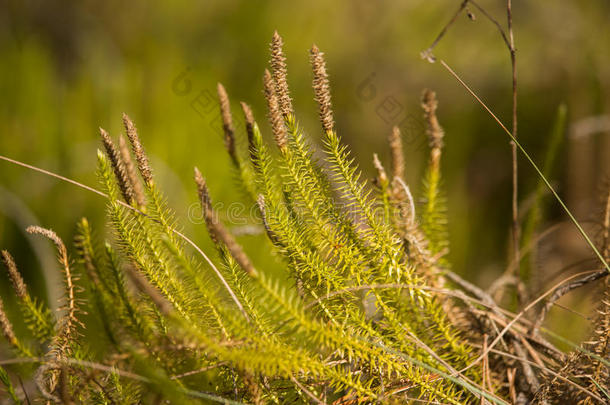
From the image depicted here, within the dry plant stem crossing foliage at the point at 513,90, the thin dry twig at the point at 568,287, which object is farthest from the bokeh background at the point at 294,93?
the thin dry twig at the point at 568,287

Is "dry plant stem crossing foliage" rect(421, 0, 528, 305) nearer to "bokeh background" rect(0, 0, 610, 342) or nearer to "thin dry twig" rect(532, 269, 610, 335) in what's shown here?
"thin dry twig" rect(532, 269, 610, 335)

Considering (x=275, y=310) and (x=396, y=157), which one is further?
(x=396, y=157)

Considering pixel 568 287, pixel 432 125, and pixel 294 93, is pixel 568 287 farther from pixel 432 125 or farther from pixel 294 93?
pixel 294 93

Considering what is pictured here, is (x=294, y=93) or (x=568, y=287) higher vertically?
(x=294, y=93)

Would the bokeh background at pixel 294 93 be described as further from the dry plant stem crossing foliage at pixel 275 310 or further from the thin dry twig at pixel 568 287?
the dry plant stem crossing foliage at pixel 275 310

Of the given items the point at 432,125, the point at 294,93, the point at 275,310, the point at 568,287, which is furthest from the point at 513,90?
the point at 294,93

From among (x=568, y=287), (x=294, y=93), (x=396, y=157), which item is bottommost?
(x=568, y=287)

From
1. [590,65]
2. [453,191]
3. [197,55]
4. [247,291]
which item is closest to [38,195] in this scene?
[197,55]

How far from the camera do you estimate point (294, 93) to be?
164cm

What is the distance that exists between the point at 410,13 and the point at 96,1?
1100 mm

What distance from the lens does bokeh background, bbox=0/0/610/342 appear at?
3.70 ft

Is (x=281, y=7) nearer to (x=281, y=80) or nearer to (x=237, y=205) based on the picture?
(x=237, y=205)

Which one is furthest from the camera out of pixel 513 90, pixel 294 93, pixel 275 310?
pixel 294 93

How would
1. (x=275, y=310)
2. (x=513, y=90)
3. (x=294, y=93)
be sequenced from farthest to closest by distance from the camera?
(x=294, y=93), (x=513, y=90), (x=275, y=310)
